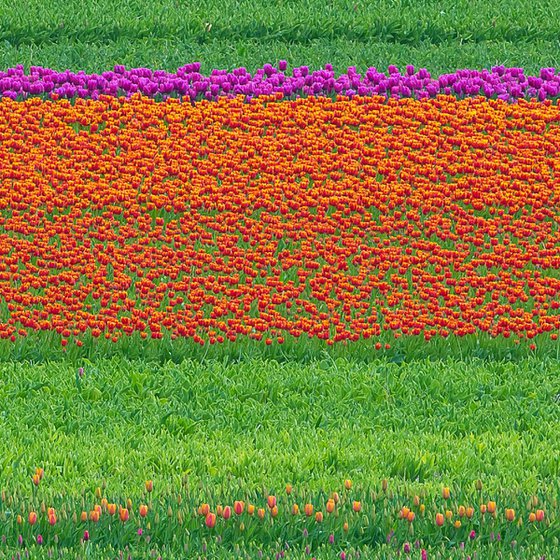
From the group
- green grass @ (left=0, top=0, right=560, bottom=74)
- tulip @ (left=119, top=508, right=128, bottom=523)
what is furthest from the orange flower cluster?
tulip @ (left=119, top=508, right=128, bottom=523)

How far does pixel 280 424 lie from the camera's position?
276 inches

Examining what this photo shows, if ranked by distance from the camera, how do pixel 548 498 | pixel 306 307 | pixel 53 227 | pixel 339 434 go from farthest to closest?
pixel 53 227 < pixel 306 307 < pixel 339 434 < pixel 548 498

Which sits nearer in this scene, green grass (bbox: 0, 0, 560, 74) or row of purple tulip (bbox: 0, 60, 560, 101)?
row of purple tulip (bbox: 0, 60, 560, 101)

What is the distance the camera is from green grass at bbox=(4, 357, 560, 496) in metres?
6.16

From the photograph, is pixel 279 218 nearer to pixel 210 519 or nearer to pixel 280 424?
pixel 280 424

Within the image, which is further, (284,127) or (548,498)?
(284,127)

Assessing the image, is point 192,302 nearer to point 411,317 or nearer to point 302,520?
point 411,317

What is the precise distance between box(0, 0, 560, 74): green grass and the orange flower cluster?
5.55 feet

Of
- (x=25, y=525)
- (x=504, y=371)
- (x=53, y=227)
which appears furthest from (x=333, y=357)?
(x=25, y=525)

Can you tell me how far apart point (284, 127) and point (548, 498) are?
6.65 m

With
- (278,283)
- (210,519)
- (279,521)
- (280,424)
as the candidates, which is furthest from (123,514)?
(278,283)

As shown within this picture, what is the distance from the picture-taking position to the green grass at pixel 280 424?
20.2 ft

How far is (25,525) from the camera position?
17.6 ft

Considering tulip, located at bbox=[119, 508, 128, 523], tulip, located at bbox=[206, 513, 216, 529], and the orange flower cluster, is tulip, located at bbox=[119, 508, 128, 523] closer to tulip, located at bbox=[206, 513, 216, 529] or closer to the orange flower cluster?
tulip, located at bbox=[206, 513, 216, 529]
